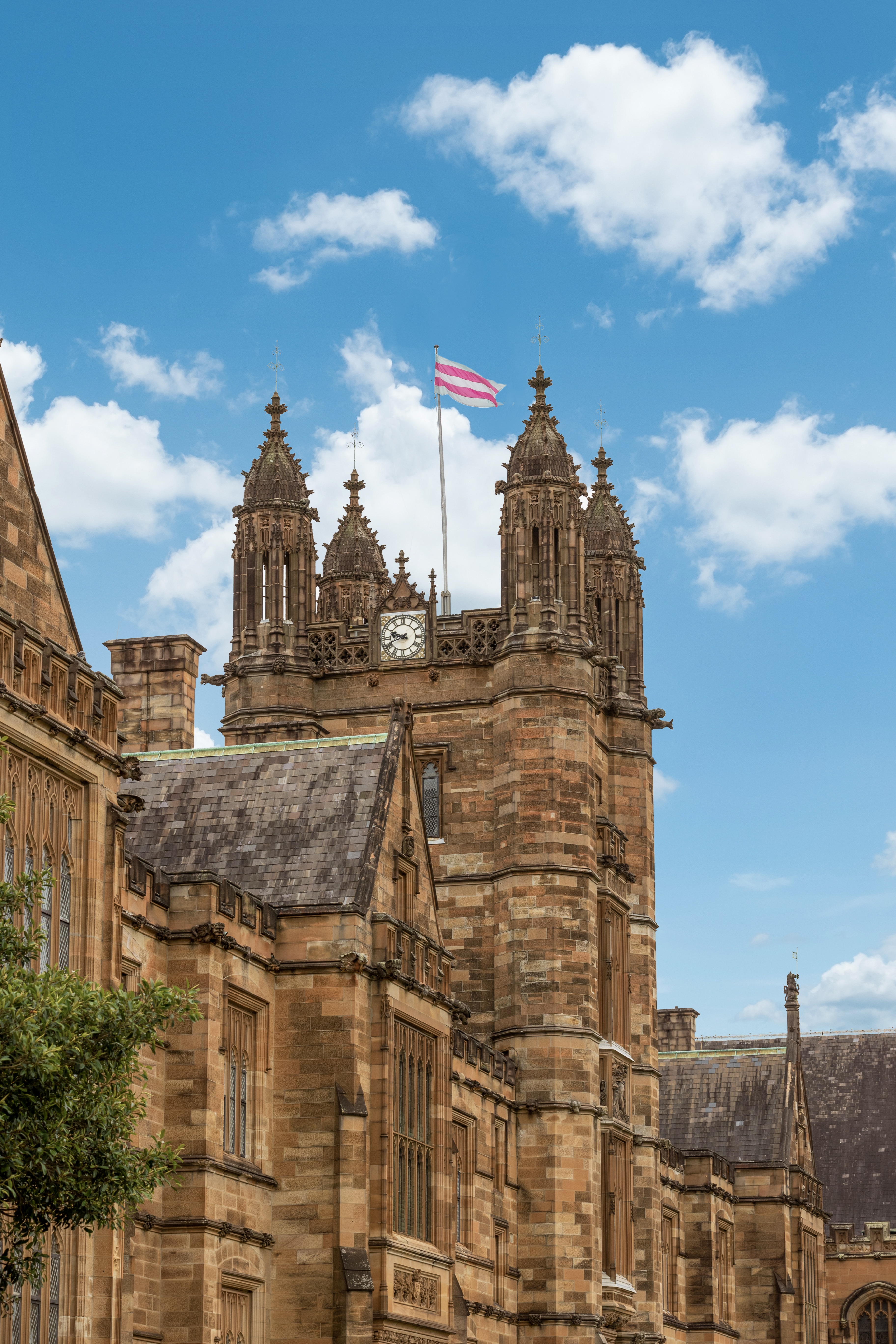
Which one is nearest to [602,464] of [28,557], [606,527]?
[606,527]

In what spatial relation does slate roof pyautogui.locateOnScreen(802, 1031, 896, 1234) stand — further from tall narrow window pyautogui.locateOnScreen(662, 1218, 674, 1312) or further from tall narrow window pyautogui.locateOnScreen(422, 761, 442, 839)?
tall narrow window pyautogui.locateOnScreen(422, 761, 442, 839)

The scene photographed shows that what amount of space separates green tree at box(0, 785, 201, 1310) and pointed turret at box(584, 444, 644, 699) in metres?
39.8

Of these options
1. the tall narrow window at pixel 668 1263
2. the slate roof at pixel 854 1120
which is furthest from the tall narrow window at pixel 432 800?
the slate roof at pixel 854 1120

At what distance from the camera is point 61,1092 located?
20938 mm

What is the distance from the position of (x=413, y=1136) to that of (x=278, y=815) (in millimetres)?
6088

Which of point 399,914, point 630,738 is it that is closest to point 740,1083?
point 630,738

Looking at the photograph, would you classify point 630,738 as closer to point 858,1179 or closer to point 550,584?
point 550,584

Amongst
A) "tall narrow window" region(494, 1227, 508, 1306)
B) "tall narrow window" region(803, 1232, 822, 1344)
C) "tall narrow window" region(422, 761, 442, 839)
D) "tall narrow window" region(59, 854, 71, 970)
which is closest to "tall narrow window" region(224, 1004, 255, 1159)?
"tall narrow window" region(59, 854, 71, 970)

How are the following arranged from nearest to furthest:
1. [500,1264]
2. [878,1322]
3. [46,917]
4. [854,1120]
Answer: [46,917], [500,1264], [878,1322], [854,1120]

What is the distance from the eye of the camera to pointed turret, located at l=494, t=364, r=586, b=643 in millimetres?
54938

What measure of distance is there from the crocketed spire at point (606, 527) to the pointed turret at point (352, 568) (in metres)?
7.01

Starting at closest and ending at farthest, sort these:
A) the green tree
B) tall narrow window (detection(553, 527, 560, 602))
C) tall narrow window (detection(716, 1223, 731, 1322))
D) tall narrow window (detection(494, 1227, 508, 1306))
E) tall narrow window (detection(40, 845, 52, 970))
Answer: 1. the green tree
2. tall narrow window (detection(40, 845, 52, 970))
3. tall narrow window (detection(494, 1227, 508, 1306))
4. tall narrow window (detection(553, 527, 560, 602))
5. tall narrow window (detection(716, 1223, 731, 1322))

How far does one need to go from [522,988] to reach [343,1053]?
15.4 m

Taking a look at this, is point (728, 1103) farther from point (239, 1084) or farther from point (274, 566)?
point (239, 1084)
